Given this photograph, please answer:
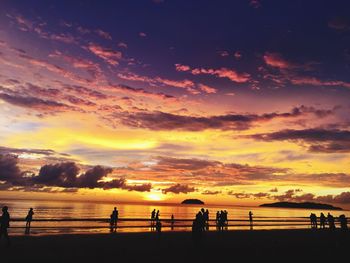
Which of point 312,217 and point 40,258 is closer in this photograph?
point 40,258

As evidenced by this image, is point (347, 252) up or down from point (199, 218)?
down

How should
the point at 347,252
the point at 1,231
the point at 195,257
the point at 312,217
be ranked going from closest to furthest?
1. the point at 195,257
2. the point at 1,231
3. the point at 347,252
4. the point at 312,217

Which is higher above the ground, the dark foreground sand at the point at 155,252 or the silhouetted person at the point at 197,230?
the silhouetted person at the point at 197,230

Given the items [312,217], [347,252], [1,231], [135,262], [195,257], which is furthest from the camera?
[312,217]

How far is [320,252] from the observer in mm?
20141

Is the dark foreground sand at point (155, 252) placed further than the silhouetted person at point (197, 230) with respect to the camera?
No

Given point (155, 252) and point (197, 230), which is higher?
point (197, 230)

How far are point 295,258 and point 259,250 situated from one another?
314 cm

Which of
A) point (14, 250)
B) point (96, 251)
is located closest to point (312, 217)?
point (96, 251)

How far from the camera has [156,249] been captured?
20062 millimetres

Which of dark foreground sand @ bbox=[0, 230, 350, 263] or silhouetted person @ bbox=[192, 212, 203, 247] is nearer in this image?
dark foreground sand @ bbox=[0, 230, 350, 263]

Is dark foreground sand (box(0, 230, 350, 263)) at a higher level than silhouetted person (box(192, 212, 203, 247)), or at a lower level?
lower

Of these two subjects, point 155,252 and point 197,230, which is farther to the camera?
point 197,230

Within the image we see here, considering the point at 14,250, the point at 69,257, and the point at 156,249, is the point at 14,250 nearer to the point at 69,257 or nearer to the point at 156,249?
the point at 69,257
